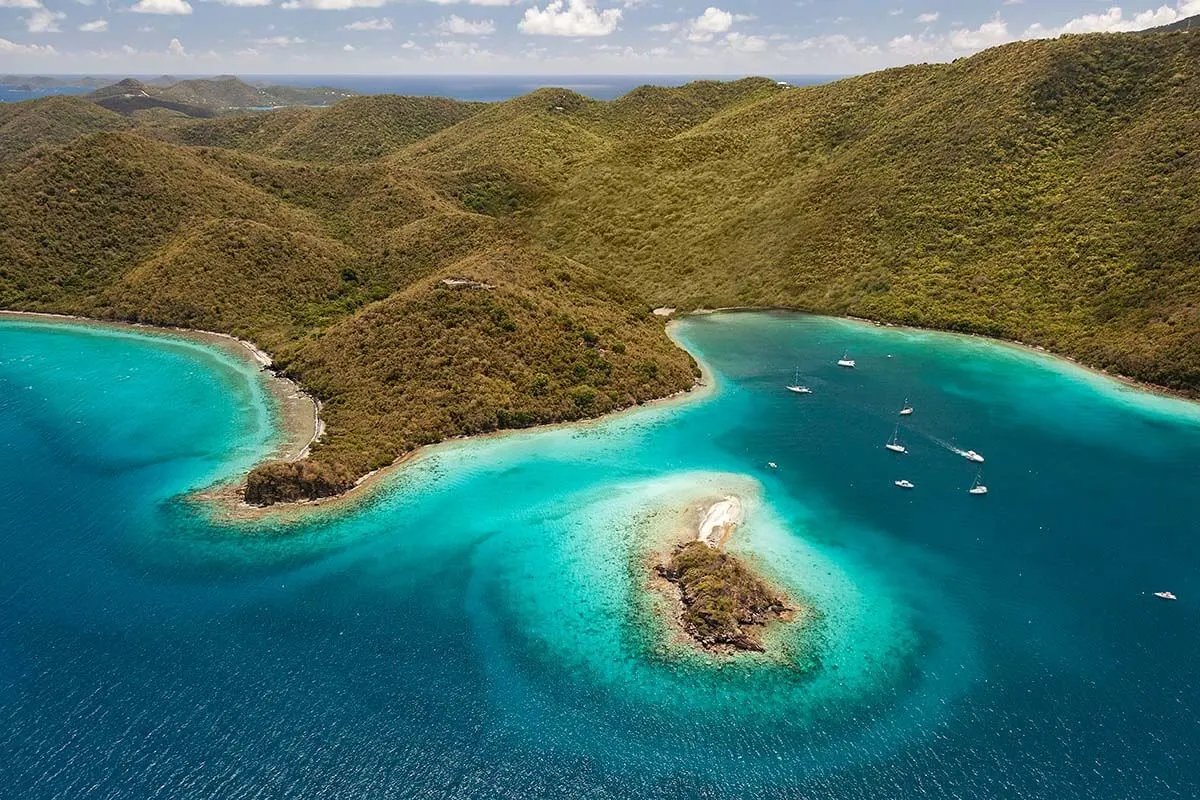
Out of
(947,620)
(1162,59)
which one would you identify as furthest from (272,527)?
(1162,59)

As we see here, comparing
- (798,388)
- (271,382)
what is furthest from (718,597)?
(271,382)

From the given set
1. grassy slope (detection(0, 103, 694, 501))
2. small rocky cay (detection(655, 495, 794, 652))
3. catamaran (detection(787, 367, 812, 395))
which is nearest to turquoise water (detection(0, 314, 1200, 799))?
small rocky cay (detection(655, 495, 794, 652))

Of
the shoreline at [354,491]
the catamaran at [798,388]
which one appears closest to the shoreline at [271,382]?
the shoreline at [354,491]

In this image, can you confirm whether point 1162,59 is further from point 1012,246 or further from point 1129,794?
point 1129,794

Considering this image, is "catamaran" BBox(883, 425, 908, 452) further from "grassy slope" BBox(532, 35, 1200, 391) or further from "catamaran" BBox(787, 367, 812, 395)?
"grassy slope" BBox(532, 35, 1200, 391)

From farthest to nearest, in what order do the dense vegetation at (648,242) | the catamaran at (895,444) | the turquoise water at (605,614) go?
the dense vegetation at (648,242)
the catamaran at (895,444)
the turquoise water at (605,614)

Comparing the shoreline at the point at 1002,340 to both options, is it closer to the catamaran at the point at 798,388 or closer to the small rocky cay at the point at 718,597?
the catamaran at the point at 798,388
